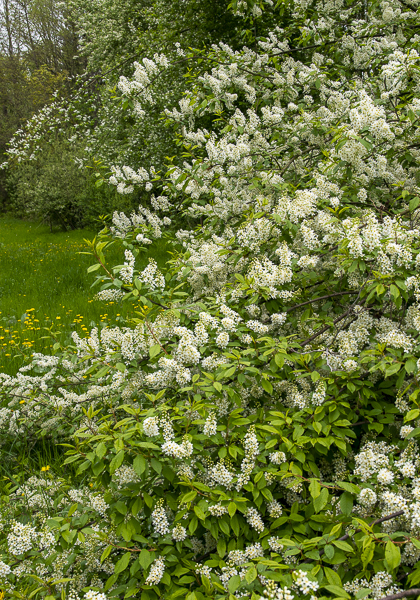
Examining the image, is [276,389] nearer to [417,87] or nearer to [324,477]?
[324,477]

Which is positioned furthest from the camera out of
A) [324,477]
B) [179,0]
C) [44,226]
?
[44,226]

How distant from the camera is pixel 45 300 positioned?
266 inches

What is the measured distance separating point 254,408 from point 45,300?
5.11 meters

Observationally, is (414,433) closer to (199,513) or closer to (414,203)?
(199,513)

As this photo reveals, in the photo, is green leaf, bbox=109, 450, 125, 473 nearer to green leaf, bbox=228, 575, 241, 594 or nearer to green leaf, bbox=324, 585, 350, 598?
green leaf, bbox=228, 575, 241, 594

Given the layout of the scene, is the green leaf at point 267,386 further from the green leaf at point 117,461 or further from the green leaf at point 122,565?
the green leaf at point 122,565

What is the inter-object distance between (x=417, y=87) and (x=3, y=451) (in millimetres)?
3951

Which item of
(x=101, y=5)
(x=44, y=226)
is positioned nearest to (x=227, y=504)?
(x=101, y=5)

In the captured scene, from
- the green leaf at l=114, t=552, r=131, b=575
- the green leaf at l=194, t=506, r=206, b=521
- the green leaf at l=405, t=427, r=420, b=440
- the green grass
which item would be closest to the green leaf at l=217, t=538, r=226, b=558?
the green leaf at l=194, t=506, r=206, b=521

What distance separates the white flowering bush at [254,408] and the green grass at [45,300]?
43.4 inches

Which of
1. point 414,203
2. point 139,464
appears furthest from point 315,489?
point 414,203

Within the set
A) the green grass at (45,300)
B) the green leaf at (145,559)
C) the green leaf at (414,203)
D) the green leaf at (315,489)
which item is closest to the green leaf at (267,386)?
the green leaf at (315,489)

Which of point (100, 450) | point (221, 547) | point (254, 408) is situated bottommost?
point (221, 547)

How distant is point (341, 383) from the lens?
6.96 ft
